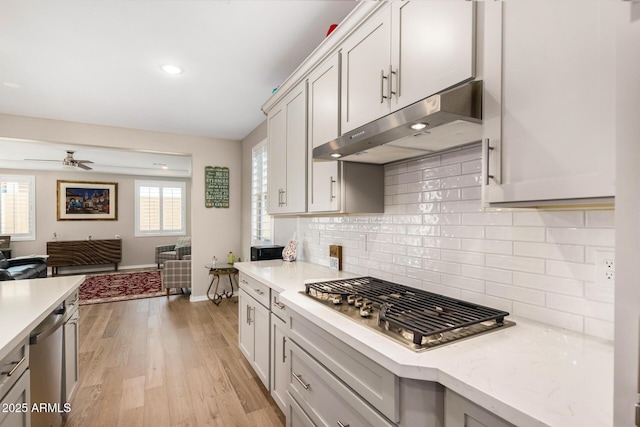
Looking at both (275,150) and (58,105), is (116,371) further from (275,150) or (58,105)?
Answer: (58,105)

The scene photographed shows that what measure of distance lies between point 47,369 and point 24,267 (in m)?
4.91

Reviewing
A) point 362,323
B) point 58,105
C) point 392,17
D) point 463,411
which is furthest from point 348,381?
point 58,105

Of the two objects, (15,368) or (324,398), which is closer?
(15,368)

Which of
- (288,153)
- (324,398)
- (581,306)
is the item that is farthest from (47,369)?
(581,306)

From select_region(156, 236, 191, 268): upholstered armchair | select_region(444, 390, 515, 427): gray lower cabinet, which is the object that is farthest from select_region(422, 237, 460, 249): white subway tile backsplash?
select_region(156, 236, 191, 268): upholstered armchair

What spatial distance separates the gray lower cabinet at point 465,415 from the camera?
76cm

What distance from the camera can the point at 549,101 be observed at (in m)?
0.88

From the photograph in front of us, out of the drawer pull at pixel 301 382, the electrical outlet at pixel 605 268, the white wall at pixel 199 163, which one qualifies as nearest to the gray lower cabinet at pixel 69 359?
the drawer pull at pixel 301 382

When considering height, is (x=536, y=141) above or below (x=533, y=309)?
above

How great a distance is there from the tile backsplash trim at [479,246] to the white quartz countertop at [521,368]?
0.35 ft

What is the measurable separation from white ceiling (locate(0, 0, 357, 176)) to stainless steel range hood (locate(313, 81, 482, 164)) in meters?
0.97

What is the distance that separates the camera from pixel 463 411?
83 centimetres

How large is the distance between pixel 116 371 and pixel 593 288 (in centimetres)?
332

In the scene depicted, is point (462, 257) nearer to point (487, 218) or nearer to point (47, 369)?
point (487, 218)
